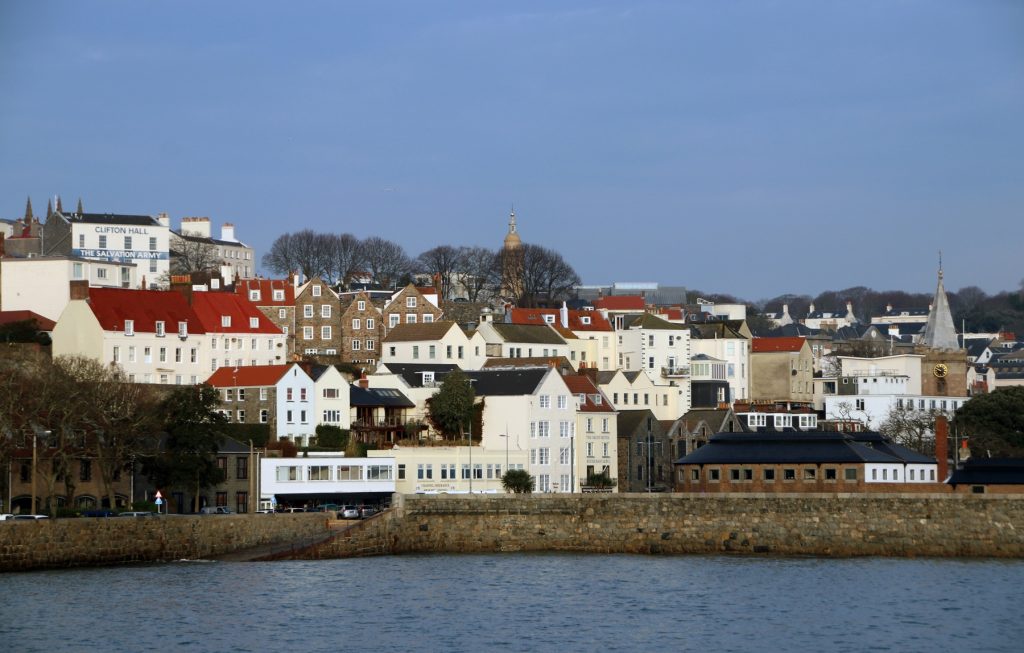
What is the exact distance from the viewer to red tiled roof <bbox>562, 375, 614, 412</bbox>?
82.1 metres

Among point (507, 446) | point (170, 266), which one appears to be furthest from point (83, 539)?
point (170, 266)

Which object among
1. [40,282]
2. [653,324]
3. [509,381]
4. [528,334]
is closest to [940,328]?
[653,324]

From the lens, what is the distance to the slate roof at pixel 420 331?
303 ft

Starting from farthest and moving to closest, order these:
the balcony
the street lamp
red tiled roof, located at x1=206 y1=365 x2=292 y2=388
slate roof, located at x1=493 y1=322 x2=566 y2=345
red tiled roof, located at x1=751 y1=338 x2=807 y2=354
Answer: red tiled roof, located at x1=751 y1=338 x2=807 y2=354
the balcony
slate roof, located at x1=493 y1=322 x2=566 y2=345
red tiled roof, located at x1=206 y1=365 x2=292 y2=388
the street lamp

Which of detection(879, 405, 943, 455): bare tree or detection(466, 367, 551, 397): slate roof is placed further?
detection(879, 405, 943, 455): bare tree

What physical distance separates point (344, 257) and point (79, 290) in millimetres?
43330

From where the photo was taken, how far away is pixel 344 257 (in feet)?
417

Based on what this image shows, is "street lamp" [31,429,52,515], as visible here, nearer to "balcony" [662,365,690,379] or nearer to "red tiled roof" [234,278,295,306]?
"red tiled roof" [234,278,295,306]

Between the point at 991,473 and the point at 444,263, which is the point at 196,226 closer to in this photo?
the point at 444,263

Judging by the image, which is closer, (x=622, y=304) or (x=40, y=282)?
(x=40, y=282)

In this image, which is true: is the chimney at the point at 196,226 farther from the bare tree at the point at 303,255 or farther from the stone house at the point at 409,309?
the stone house at the point at 409,309

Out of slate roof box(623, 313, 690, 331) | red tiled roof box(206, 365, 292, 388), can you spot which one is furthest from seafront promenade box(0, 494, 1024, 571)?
slate roof box(623, 313, 690, 331)

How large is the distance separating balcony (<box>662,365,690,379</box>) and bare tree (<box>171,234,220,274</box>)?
33.8 meters

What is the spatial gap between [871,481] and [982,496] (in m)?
10.6
